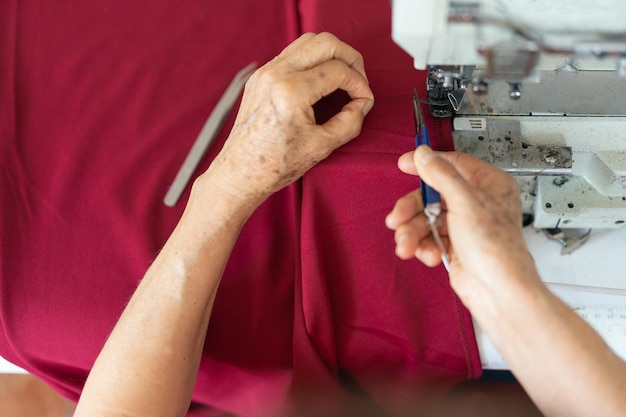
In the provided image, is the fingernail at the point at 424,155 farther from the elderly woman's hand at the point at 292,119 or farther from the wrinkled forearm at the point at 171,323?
the wrinkled forearm at the point at 171,323

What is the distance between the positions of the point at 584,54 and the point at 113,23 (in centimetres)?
112

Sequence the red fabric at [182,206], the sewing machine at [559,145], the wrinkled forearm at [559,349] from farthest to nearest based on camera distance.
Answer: the red fabric at [182,206]
the sewing machine at [559,145]
the wrinkled forearm at [559,349]

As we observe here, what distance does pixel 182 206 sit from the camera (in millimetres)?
1173

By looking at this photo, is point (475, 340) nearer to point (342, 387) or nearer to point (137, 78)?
point (342, 387)

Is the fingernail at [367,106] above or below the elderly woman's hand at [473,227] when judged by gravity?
above

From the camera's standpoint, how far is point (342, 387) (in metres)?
1.11

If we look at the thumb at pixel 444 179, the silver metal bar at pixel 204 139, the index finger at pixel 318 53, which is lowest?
the silver metal bar at pixel 204 139

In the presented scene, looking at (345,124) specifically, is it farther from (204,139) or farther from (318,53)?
(204,139)

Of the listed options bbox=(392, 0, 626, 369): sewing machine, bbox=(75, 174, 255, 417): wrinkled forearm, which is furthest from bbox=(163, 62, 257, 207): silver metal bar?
bbox=(392, 0, 626, 369): sewing machine

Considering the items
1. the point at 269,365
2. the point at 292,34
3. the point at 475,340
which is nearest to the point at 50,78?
the point at 292,34

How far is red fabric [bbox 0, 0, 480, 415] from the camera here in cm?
100

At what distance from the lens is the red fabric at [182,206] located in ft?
3.28

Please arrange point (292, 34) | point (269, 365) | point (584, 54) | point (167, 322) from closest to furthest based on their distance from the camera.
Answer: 1. point (584, 54)
2. point (167, 322)
3. point (269, 365)
4. point (292, 34)

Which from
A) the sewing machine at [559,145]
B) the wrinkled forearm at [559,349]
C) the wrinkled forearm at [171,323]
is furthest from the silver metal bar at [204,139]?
the wrinkled forearm at [559,349]
